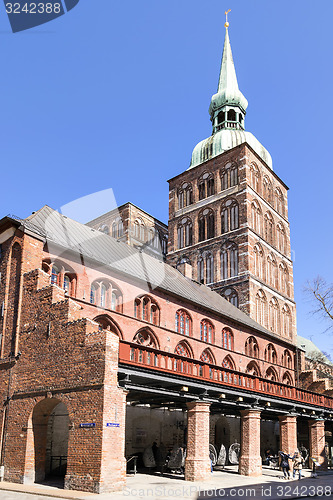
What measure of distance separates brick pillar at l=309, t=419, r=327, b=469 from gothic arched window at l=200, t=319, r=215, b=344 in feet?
28.2

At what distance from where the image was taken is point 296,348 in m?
50.2

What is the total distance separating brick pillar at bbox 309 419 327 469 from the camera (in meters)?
29.7

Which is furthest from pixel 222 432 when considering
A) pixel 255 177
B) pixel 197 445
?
pixel 255 177

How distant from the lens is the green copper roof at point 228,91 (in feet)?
214

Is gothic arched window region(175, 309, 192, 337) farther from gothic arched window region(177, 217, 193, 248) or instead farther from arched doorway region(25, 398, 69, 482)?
gothic arched window region(177, 217, 193, 248)

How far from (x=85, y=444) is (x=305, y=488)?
29.4ft

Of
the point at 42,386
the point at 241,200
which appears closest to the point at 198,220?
the point at 241,200

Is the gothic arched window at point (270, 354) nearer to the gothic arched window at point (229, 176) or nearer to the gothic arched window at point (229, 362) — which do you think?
the gothic arched window at point (229, 362)

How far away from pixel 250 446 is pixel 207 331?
41.2 ft

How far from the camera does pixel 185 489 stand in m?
18.3

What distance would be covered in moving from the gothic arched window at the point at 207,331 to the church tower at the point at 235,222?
12897mm

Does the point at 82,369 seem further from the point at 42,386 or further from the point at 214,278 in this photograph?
the point at 214,278

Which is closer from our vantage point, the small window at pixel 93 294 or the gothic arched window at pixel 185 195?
the small window at pixel 93 294

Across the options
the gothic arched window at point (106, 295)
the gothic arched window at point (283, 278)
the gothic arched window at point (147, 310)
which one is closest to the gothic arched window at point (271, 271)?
the gothic arched window at point (283, 278)
